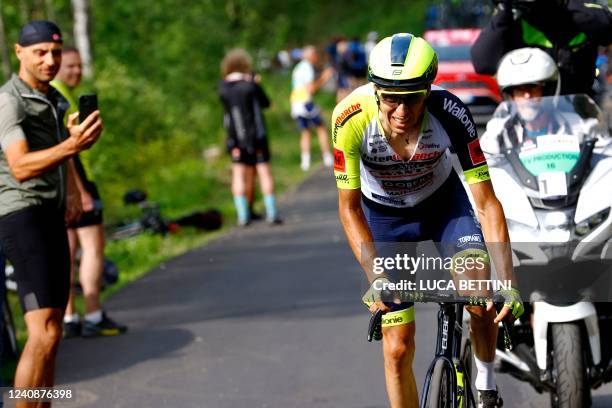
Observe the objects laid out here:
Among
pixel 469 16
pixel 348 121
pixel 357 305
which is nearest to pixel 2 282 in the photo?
pixel 348 121

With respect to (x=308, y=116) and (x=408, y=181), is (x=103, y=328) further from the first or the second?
(x=308, y=116)

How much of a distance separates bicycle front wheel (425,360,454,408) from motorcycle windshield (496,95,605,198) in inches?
55.7

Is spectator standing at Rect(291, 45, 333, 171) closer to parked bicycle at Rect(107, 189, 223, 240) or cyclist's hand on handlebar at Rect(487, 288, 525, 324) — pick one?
parked bicycle at Rect(107, 189, 223, 240)

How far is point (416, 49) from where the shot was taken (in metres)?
5.38

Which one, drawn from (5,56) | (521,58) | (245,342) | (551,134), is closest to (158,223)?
(5,56)

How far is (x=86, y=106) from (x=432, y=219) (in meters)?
1.88

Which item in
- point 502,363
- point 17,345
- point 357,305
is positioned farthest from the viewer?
point 357,305

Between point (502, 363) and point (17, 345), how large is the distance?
12.7ft

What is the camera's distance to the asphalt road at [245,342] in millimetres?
7879

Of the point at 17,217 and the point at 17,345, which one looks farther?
the point at 17,345

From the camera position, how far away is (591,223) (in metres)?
6.45

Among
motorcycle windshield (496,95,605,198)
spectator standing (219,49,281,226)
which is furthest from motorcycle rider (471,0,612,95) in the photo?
spectator standing (219,49,281,226)

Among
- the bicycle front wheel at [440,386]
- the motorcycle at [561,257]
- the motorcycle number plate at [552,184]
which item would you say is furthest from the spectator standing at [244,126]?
the bicycle front wheel at [440,386]

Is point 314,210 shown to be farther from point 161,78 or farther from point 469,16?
point 469,16
